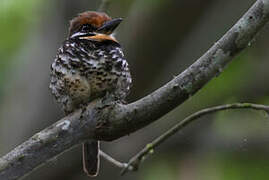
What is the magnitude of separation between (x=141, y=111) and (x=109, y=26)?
Result: 3.54 ft

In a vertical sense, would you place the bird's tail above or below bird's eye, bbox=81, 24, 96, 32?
below

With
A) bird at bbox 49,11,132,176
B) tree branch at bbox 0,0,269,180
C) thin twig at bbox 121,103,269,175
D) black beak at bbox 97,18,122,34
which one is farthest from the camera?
black beak at bbox 97,18,122,34

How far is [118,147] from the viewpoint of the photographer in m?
→ 4.85

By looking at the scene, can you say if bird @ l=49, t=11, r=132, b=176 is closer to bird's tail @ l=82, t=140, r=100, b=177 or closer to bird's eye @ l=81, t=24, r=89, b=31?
bird's eye @ l=81, t=24, r=89, b=31

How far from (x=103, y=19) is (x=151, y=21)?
1.32m

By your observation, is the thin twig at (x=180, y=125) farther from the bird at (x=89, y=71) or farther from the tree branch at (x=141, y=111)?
the tree branch at (x=141, y=111)

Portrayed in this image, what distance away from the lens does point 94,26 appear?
3.45 meters

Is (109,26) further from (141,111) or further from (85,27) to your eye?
(141,111)

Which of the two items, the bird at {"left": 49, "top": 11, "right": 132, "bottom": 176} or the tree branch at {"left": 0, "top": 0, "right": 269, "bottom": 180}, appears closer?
the tree branch at {"left": 0, "top": 0, "right": 269, "bottom": 180}

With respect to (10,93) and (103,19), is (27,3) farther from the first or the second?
(103,19)

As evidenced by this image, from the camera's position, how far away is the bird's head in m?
3.38

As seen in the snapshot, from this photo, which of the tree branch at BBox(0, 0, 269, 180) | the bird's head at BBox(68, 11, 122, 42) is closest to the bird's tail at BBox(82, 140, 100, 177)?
the bird's head at BBox(68, 11, 122, 42)

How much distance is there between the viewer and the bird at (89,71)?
3.07 meters

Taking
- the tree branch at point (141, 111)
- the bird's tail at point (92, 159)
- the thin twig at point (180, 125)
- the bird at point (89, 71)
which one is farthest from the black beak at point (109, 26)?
the tree branch at point (141, 111)
